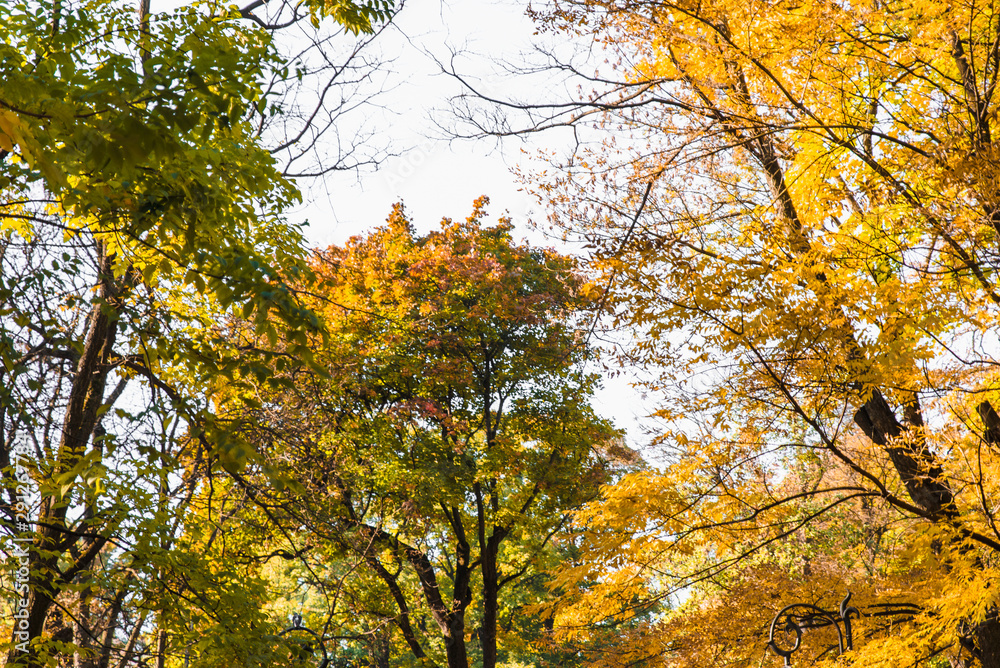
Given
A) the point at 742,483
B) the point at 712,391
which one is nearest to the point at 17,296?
the point at 712,391

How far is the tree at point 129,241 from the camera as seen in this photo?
2.37 meters

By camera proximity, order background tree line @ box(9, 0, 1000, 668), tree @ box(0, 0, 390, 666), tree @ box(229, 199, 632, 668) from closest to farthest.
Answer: tree @ box(0, 0, 390, 666) < background tree line @ box(9, 0, 1000, 668) < tree @ box(229, 199, 632, 668)

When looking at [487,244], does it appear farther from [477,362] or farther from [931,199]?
[931,199]

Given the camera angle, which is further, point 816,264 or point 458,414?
point 458,414

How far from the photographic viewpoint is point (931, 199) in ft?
18.7

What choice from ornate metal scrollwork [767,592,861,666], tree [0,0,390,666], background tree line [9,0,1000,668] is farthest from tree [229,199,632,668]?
ornate metal scrollwork [767,592,861,666]

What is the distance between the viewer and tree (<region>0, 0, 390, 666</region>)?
237 cm

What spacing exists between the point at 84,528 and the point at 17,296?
3199 millimetres

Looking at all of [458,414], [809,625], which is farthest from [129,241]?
[458,414]

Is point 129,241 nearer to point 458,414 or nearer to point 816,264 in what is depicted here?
point 816,264

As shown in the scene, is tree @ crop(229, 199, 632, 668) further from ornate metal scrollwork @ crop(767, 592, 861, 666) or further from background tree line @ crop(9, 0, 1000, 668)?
ornate metal scrollwork @ crop(767, 592, 861, 666)

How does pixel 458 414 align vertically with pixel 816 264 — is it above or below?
above

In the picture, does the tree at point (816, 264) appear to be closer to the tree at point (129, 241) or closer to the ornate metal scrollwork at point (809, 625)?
the ornate metal scrollwork at point (809, 625)

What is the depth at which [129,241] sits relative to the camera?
4699 millimetres
